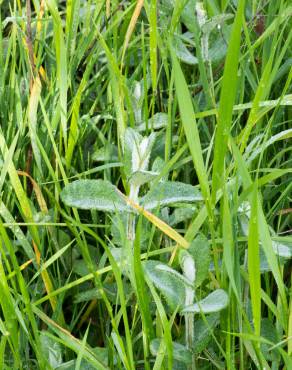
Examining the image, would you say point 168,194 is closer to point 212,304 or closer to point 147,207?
point 147,207

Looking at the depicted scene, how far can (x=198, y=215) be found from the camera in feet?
3.92

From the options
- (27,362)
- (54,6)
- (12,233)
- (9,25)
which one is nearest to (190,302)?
(27,362)

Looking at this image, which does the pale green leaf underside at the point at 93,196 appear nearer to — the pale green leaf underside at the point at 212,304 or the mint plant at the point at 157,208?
the mint plant at the point at 157,208

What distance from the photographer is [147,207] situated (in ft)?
3.85

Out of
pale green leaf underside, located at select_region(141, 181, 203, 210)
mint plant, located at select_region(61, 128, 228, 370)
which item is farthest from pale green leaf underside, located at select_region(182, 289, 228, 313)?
pale green leaf underside, located at select_region(141, 181, 203, 210)

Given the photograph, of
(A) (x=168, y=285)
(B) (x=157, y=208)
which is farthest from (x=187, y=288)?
(B) (x=157, y=208)

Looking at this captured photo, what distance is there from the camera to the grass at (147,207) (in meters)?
1.08

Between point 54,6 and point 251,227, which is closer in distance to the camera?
point 251,227

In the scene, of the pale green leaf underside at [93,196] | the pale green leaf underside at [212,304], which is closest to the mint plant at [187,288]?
the pale green leaf underside at [212,304]

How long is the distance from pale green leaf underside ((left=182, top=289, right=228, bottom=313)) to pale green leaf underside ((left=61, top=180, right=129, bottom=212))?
20 cm

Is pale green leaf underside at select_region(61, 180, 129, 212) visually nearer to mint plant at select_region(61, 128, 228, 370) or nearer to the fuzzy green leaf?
mint plant at select_region(61, 128, 228, 370)

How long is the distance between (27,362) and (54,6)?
73 cm

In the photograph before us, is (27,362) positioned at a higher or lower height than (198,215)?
lower

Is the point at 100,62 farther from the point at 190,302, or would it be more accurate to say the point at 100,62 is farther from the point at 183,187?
the point at 190,302
